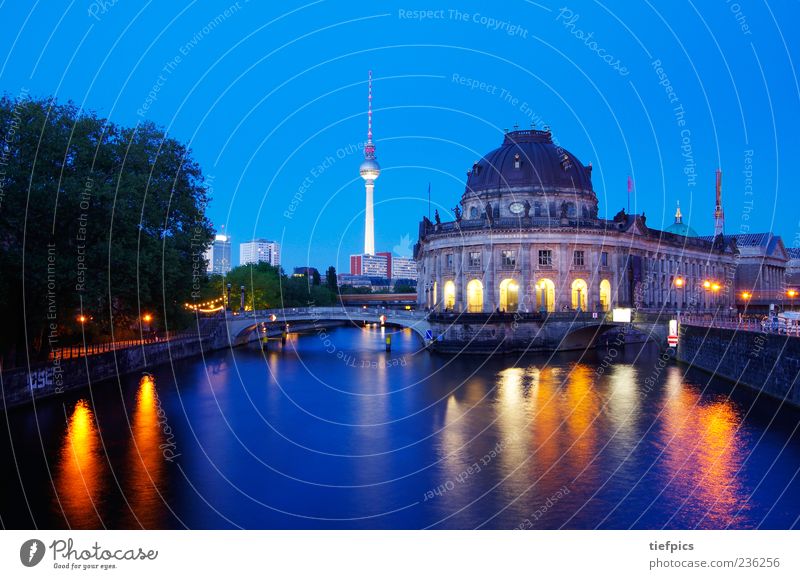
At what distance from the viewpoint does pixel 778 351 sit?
43.5 meters

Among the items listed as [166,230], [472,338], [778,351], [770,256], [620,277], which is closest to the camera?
[778,351]

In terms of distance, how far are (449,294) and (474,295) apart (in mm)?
3244

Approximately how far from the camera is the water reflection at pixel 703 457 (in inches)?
998

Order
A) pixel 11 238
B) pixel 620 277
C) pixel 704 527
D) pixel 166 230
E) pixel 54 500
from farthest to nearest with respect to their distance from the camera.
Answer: pixel 620 277 < pixel 166 230 < pixel 11 238 < pixel 54 500 < pixel 704 527

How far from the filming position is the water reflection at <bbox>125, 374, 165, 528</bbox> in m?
24.5

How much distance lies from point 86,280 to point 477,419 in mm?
24095

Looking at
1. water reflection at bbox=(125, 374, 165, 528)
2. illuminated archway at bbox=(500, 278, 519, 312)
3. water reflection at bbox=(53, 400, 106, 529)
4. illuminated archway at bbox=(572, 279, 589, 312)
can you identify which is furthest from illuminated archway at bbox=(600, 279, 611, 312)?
water reflection at bbox=(53, 400, 106, 529)

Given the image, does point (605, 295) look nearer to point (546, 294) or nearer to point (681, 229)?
point (546, 294)

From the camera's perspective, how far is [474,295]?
92000 millimetres

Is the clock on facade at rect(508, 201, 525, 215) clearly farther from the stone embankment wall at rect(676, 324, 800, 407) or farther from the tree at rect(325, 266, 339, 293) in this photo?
the tree at rect(325, 266, 339, 293)

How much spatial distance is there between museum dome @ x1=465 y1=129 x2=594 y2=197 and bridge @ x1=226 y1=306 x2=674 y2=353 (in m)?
24.5

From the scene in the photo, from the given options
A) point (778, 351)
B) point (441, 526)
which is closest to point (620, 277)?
point (778, 351)

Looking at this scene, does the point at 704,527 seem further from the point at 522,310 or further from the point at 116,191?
the point at 522,310

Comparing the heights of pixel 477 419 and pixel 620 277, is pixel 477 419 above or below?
below
